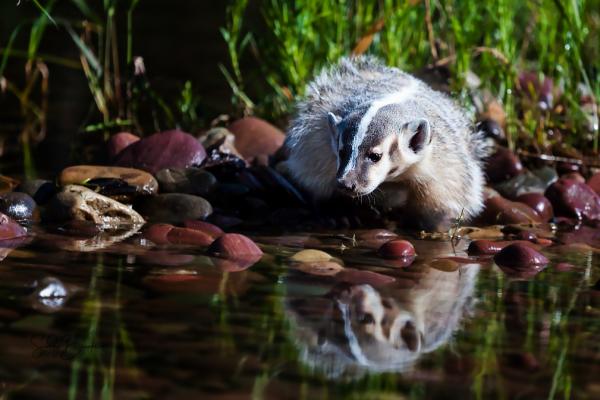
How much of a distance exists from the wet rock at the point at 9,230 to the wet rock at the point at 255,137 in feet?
6.86

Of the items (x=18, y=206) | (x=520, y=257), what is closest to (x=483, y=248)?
(x=520, y=257)

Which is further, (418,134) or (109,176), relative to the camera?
(109,176)

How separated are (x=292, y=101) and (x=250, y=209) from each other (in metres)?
1.39

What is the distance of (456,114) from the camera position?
582cm

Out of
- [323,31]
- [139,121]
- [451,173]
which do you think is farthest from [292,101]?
[451,173]

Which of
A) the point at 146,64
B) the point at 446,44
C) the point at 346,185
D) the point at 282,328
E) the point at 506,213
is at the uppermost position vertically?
the point at 446,44

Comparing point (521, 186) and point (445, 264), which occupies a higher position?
point (521, 186)

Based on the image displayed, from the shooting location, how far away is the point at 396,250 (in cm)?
470

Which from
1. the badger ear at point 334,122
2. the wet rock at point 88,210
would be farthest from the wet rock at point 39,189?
the badger ear at point 334,122

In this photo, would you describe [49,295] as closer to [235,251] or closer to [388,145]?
[235,251]

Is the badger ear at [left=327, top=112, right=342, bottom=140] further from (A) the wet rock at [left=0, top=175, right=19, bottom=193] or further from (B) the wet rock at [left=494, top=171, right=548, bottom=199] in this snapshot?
(A) the wet rock at [left=0, top=175, right=19, bottom=193]

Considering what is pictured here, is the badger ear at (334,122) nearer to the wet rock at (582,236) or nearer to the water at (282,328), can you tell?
the water at (282,328)

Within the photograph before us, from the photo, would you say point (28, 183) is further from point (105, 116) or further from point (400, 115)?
point (400, 115)

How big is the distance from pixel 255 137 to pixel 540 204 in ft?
6.03
